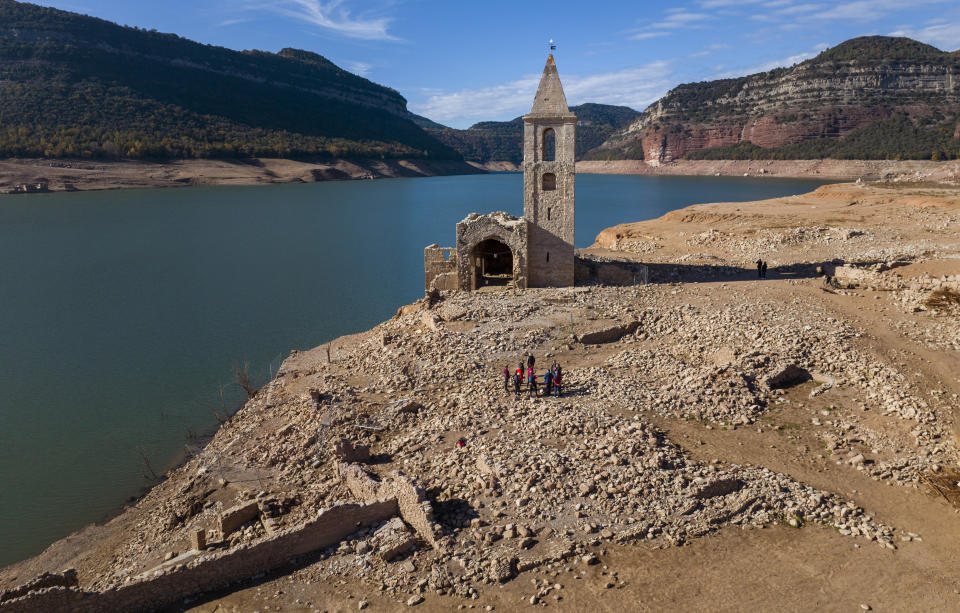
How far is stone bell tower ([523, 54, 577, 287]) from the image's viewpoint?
80.7 feet

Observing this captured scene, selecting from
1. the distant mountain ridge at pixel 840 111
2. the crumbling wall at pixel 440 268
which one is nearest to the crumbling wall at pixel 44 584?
the crumbling wall at pixel 440 268

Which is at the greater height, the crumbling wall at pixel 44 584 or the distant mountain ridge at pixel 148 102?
the distant mountain ridge at pixel 148 102

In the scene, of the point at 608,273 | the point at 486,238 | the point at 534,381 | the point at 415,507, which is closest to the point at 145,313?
the point at 486,238

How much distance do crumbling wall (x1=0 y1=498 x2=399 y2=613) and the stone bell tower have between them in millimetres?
16041

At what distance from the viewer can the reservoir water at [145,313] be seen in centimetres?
1641

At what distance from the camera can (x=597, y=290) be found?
77.9 ft

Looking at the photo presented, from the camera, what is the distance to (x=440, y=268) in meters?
25.6

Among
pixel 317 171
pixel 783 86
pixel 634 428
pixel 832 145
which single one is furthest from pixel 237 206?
pixel 783 86

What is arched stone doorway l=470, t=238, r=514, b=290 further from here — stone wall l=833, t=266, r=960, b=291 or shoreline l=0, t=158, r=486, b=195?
shoreline l=0, t=158, r=486, b=195

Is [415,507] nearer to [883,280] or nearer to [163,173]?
[883,280]

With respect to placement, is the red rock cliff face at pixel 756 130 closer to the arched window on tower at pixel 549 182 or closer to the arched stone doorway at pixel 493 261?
the arched stone doorway at pixel 493 261

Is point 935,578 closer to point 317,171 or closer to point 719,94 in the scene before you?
point 317,171

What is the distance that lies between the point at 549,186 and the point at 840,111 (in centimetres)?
13772

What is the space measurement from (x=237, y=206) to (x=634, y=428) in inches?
2985
